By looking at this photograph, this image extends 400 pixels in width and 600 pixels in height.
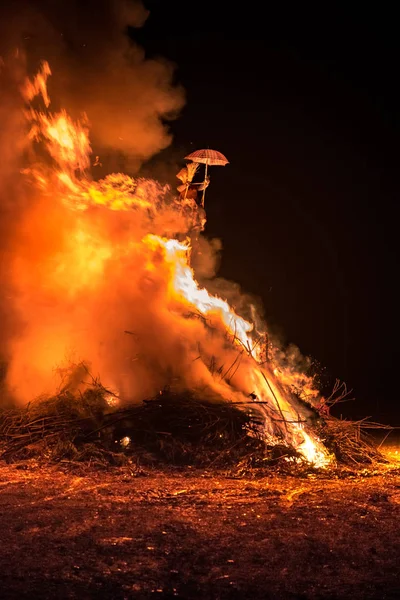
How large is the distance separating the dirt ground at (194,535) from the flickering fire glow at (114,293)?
6.33 ft

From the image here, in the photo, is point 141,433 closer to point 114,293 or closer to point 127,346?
point 127,346

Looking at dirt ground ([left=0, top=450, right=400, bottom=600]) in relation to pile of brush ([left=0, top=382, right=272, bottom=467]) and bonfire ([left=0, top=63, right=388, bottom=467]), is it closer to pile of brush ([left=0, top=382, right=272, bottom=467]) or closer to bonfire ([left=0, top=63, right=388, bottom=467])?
pile of brush ([left=0, top=382, right=272, bottom=467])

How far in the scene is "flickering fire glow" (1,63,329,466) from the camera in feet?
26.1

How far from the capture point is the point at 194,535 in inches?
167

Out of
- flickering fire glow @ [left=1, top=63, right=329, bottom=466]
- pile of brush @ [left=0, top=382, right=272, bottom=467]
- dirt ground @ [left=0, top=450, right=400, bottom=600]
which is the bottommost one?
dirt ground @ [left=0, top=450, right=400, bottom=600]

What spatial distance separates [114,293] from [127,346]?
920 millimetres

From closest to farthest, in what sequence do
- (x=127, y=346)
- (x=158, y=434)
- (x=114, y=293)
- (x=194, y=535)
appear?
(x=194, y=535)
(x=158, y=434)
(x=127, y=346)
(x=114, y=293)

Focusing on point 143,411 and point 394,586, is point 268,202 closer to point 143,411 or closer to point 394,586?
point 143,411

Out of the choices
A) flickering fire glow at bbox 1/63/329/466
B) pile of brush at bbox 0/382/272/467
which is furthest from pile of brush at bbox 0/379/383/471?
flickering fire glow at bbox 1/63/329/466

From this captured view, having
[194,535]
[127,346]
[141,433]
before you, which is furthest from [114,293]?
[194,535]

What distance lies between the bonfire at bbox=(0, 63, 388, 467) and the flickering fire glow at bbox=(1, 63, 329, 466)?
2cm

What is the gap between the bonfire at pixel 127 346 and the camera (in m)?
6.99

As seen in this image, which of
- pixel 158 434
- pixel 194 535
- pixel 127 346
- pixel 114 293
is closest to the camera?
pixel 194 535

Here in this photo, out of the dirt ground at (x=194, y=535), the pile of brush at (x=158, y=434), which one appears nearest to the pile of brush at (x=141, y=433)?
the pile of brush at (x=158, y=434)
